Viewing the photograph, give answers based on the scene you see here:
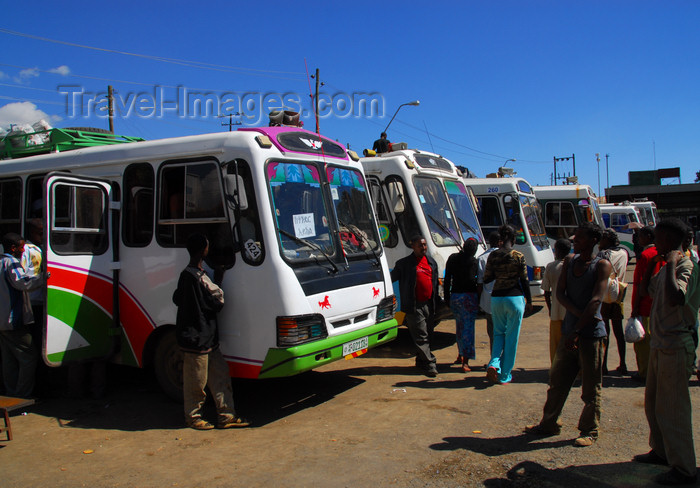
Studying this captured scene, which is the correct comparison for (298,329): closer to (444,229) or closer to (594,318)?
(594,318)

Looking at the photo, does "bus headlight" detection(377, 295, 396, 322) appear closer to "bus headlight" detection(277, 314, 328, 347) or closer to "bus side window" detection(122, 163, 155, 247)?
"bus headlight" detection(277, 314, 328, 347)

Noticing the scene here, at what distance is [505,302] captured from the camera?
6.53m

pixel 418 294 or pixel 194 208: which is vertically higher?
pixel 194 208

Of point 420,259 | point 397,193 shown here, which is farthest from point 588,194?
point 420,259

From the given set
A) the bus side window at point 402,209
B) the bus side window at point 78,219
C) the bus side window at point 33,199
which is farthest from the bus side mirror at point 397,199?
the bus side window at point 33,199

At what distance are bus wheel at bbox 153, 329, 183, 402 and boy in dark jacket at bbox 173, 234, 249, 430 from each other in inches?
24.8

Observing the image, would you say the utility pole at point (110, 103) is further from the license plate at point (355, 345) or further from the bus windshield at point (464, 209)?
the license plate at point (355, 345)

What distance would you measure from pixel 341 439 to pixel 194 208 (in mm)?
2821

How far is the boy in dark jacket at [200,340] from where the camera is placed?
535 centimetres

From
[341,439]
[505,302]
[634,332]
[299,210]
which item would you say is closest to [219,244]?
[299,210]

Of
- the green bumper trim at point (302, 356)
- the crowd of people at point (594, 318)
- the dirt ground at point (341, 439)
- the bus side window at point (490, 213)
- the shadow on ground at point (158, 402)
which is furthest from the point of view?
the bus side window at point (490, 213)

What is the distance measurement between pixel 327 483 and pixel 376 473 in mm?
406

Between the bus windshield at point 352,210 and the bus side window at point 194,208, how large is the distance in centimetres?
134

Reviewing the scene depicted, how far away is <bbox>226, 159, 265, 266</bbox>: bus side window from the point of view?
5.42 metres
